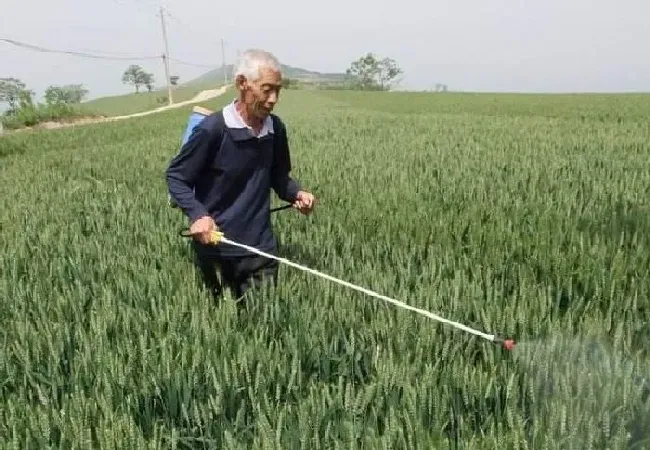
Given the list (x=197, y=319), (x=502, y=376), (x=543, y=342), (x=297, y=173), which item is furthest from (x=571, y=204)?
(x=297, y=173)

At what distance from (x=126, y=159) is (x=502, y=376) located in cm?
832

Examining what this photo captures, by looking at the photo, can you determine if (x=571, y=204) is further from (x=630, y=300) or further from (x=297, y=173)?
(x=297, y=173)

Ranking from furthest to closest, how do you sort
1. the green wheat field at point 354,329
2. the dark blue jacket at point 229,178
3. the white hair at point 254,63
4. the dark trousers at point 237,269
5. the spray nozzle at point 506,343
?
the dark trousers at point 237,269, the dark blue jacket at point 229,178, the white hair at point 254,63, the spray nozzle at point 506,343, the green wheat field at point 354,329

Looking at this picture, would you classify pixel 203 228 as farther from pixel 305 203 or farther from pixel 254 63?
pixel 254 63

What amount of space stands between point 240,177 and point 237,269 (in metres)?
0.46

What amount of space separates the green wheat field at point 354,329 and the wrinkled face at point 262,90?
793 mm

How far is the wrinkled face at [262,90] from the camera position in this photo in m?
2.49

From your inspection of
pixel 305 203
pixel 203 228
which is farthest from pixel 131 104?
pixel 203 228

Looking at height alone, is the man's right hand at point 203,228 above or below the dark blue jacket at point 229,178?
below

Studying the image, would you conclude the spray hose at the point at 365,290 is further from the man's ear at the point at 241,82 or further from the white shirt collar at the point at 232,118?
the man's ear at the point at 241,82

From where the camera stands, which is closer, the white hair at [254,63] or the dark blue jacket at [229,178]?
the white hair at [254,63]

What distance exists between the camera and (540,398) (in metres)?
1.74

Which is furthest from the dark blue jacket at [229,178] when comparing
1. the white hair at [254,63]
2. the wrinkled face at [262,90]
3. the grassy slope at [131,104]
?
the grassy slope at [131,104]

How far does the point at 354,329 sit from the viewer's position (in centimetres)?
230
